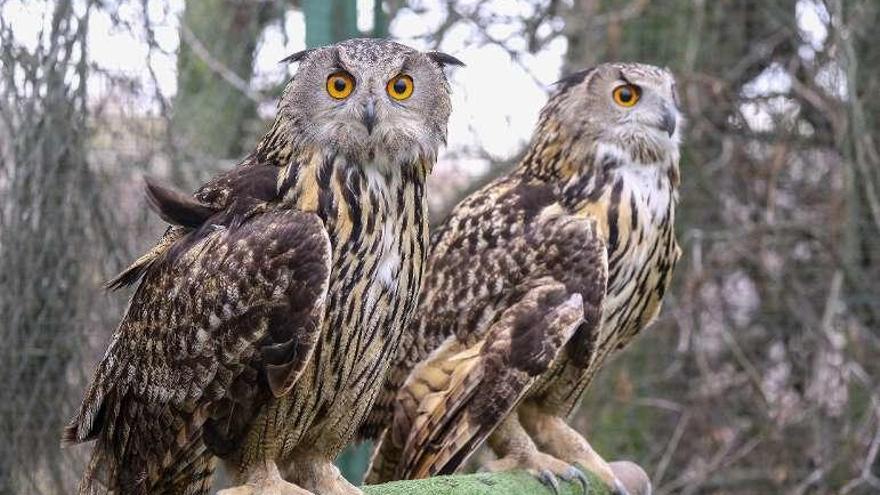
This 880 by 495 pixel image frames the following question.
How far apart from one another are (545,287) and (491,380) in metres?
0.26

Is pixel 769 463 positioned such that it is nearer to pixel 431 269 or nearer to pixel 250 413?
pixel 431 269

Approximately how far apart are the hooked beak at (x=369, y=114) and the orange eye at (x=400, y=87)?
0.07 m

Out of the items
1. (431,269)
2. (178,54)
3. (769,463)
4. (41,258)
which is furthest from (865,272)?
(41,258)

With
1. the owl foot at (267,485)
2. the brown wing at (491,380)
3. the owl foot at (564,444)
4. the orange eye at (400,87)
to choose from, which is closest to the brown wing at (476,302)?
the brown wing at (491,380)

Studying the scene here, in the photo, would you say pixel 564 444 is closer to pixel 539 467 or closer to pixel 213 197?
pixel 539 467

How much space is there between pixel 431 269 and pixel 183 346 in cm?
108

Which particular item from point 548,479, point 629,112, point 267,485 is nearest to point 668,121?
point 629,112

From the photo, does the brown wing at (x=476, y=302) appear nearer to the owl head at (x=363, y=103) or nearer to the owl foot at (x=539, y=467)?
the owl foot at (x=539, y=467)

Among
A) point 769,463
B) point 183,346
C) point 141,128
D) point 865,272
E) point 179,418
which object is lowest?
point 769,463

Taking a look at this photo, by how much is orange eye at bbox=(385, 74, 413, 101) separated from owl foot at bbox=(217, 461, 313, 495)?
2.32 ft

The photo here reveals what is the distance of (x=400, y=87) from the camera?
2.28 meters

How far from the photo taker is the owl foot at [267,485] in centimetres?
221

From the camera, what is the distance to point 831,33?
14.9 ft

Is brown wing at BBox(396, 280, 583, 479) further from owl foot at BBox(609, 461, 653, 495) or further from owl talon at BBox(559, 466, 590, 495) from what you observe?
owl foot at BBox(609, 461, 653, 495)
